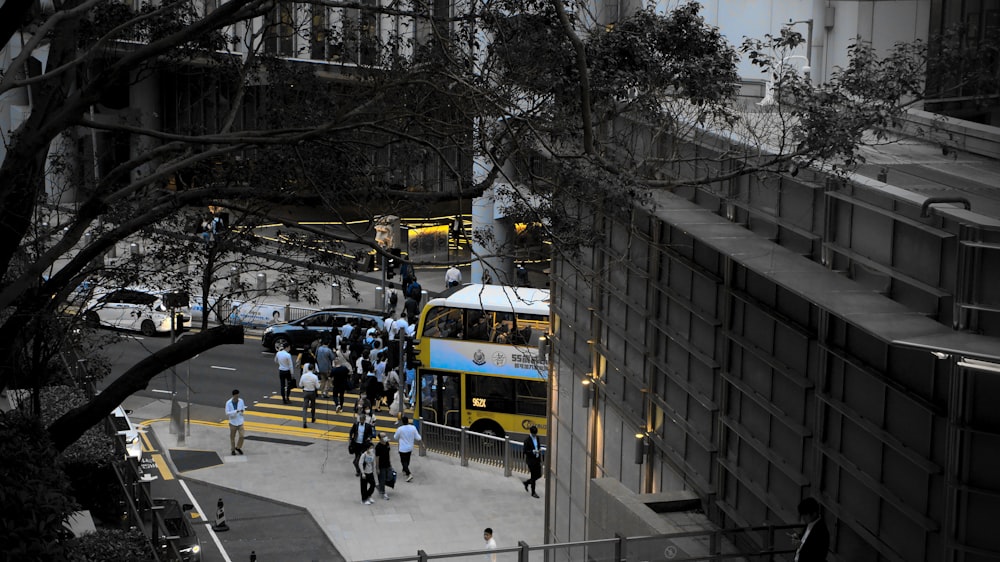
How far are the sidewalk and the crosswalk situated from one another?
0.62 meters

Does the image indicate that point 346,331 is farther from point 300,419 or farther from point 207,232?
point 207,232

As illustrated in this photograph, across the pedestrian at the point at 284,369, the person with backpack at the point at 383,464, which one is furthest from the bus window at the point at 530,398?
the pedestrian at the point at 284,369

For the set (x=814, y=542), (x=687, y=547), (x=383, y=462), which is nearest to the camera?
(x=814, y=542)

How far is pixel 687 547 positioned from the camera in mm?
11828

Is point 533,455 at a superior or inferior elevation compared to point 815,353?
inferior

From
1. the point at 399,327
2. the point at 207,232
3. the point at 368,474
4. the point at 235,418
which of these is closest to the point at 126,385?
the point at 207,232

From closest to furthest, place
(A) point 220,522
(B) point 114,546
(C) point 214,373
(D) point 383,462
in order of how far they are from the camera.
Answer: (B) point 114,546 → (A) point 220,522 → (D) point 383,462 → (C) point 214,373

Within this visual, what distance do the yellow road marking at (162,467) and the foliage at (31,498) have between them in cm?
1068

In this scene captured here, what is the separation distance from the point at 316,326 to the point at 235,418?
29.8 feet

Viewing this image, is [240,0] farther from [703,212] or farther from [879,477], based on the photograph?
[879,477]

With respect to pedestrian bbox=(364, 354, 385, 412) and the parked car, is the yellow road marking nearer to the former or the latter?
the parked car

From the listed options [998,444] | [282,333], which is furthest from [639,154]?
[282,333]

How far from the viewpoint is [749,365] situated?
13.2 metres

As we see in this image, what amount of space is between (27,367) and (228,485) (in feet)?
36.7
